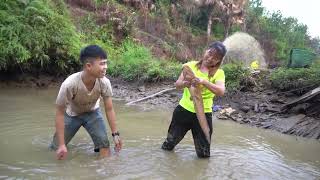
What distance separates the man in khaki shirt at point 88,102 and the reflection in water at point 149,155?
0.30 meters

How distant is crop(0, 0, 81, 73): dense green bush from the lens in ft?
39.1

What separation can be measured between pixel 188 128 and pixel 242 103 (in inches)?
207

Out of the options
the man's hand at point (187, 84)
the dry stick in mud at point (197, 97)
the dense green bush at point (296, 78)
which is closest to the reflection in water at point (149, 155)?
the dry stick in mud at point (197, 97)

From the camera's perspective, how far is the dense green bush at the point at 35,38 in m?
11.9

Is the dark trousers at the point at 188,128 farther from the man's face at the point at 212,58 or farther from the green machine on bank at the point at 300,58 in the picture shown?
the green machine on bank at the point at 300,58

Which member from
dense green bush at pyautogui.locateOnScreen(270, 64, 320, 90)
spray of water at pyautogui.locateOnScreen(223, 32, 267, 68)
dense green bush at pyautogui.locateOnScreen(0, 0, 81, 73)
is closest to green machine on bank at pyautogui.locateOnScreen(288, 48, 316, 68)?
dense green bush at pyautogui.locateOnScreen(270, 64, 320, 90)

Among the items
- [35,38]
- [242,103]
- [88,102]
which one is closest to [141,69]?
[35,38]

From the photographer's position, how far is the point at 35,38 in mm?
12539

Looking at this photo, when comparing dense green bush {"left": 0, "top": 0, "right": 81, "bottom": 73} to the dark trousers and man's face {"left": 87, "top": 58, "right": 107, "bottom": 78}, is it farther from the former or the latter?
man's face {"left": 87, "top": 58, "right": 107, "bottom": 78}

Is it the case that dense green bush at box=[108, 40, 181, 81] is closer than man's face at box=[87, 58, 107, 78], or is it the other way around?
man's face at box=[87, 58, 107, 78]

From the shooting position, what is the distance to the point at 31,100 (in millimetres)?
10844

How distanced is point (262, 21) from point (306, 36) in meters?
7.37

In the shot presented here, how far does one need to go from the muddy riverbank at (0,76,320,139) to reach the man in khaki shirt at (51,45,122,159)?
4.82m

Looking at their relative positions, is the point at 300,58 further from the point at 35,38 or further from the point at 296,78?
the point at 35,38
